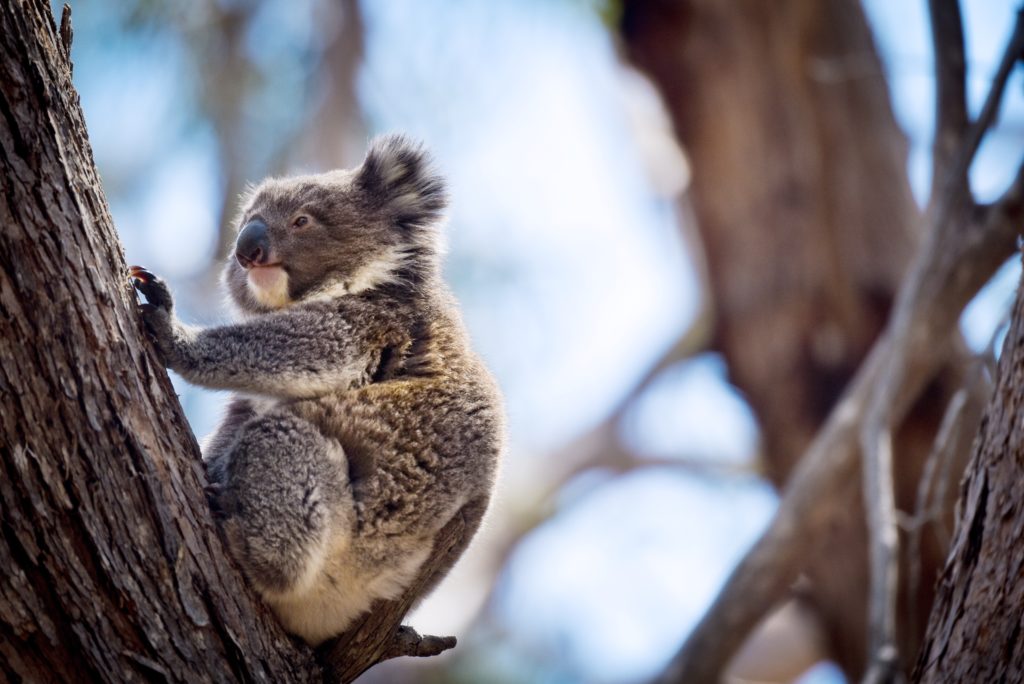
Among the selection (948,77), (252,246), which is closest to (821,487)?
(948,77)

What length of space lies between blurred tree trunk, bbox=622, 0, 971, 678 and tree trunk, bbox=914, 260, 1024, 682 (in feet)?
15.4

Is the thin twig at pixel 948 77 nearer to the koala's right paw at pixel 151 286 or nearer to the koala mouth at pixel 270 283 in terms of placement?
the koala mouth at pixel 270 283

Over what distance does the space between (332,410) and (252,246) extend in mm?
853

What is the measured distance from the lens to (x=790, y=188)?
7.71 meters

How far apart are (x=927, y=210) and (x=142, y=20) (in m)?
5.85

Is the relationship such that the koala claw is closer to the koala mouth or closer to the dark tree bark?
the dark tree bark

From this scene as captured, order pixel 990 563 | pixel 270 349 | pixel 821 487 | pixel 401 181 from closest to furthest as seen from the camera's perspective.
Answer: pixel 990 563, pixel 270 349, pixel 401 181, pixel 821 487

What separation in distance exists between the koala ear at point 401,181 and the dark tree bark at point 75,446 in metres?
1.71

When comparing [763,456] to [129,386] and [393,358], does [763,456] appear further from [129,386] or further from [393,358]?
[129,386]

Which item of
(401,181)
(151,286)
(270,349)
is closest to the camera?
(151,286)

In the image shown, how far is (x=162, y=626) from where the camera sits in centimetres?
258

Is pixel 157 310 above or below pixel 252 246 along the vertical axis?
below

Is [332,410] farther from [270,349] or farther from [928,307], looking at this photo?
[928,307]

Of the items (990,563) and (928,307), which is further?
(928,307)
